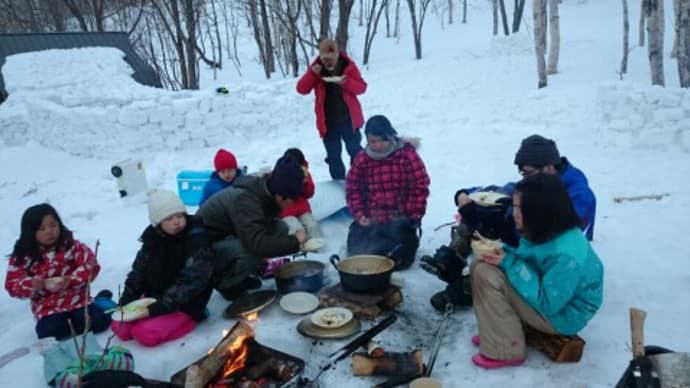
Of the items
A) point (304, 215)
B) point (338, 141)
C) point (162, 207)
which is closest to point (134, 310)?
point (162, 207)

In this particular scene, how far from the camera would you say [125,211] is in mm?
6684

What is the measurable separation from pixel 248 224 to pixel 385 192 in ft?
4.97

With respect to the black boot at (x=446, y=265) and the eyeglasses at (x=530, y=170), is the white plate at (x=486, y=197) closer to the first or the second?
the eyeglasses at (x=530, y=170)

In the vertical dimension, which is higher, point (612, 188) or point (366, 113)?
point (366, 113)

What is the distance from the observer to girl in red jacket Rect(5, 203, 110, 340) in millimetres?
3479

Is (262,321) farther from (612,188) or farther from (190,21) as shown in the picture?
(190,21)

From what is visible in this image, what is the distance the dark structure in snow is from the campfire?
11.5m

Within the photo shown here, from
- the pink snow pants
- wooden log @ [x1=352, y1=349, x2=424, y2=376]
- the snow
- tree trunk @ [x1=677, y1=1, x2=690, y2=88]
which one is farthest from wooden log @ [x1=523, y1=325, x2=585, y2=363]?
tree trunk @ [x1=677, y1=1, x2=690, y2=88]

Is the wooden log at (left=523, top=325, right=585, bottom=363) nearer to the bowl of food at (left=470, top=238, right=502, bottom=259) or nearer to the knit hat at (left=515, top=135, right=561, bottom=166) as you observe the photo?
the bowl of food at (left=470, top=238, right=502, bottom=259)

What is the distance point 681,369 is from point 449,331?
1.71 meters

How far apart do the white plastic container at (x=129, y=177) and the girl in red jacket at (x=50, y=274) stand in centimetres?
306

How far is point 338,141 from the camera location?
6098mm

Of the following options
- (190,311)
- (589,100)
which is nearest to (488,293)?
(190,311)

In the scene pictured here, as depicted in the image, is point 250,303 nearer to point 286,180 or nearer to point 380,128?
point 286,180
